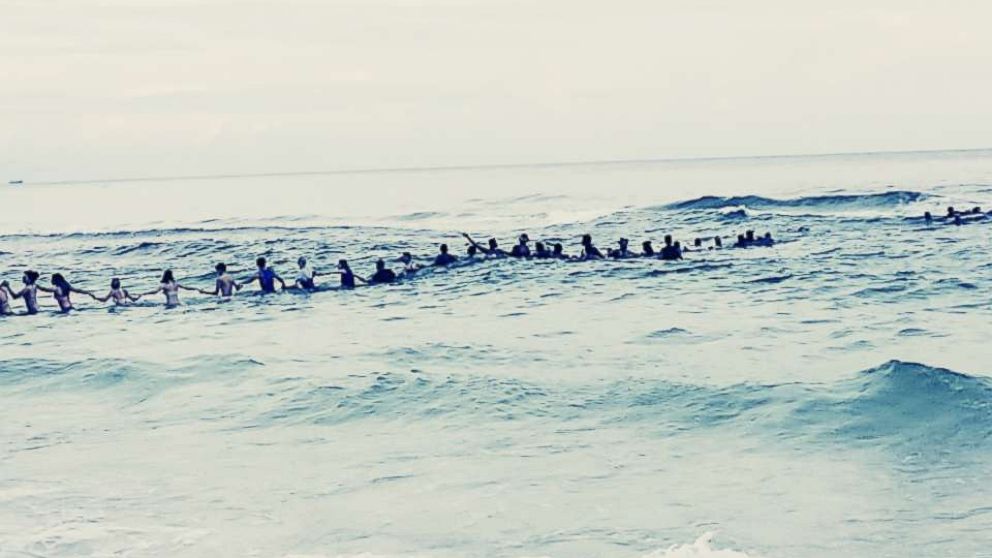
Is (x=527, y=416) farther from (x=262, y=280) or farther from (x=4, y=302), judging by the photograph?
(x=4, y=302)

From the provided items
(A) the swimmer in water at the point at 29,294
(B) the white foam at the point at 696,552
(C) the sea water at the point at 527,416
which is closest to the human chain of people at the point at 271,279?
(A) the swimmer in water at the point at 29,294

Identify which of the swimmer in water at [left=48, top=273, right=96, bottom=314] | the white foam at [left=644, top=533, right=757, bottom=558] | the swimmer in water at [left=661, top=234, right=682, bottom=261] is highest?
the swimmer in water at [left=48, top=273, right=96, bottom=314]

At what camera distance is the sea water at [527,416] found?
32.0ft

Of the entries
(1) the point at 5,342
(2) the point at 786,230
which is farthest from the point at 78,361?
A: (2) the point at 786,230

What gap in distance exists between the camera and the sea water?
9.76m

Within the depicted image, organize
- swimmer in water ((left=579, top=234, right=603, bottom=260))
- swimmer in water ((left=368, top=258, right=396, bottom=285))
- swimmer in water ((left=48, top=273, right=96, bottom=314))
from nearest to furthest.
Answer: swimmer in water ((left=48, top=273, right=96, bottom=314)), swimmer in water ((left=368, top=258, right=396, bottom=285)), swimmer in water ((left=579, top=234, right=603, bottom=260))

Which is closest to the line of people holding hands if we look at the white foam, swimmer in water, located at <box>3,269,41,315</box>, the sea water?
swimmer in water, located at <box>3,269,41,315</box>

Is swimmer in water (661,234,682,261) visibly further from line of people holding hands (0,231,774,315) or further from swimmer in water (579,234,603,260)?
swimmer in water (579,234,603,260)

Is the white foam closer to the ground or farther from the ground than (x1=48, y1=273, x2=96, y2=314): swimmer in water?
closer to the ground

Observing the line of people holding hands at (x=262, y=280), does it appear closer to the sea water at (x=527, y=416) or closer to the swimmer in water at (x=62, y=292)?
the swimmer in water at (x=62, y=292)

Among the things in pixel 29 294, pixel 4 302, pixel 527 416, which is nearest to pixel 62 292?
pixel 29 294

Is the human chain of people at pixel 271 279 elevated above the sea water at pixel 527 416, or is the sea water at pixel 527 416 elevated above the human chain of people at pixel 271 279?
the human chain of people at pixel 271 279

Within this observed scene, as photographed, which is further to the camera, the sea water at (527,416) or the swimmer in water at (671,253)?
the swimmer in water at (671,253)

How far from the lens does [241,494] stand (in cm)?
1109
